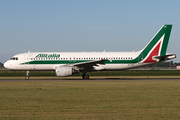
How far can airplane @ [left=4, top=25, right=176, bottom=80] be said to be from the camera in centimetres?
3450

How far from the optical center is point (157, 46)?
35.3 m

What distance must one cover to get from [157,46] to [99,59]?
27.8 ft

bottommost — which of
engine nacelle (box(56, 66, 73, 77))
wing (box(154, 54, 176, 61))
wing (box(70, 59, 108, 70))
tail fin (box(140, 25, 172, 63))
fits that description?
engine nacelle (box(56, 66, 73, 77))

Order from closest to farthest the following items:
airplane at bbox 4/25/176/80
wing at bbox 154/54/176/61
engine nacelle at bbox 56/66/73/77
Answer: engine nacelle at bbox 56/66/73/77 → wing at bbox 154/54/176/61 → airplane at bbox 4/25/176/80

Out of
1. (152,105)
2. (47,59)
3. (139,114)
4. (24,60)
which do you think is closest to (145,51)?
(47,59)

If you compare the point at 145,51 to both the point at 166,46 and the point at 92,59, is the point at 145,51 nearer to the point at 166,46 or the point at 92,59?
the point at 166,46

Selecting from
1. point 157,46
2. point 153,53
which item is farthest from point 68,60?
point 157,46

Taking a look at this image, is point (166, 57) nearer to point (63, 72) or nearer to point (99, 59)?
point (99, 59)

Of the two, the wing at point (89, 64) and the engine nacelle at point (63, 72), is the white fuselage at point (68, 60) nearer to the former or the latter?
the wing at point (89, 64)

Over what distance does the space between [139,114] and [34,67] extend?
90.4ft

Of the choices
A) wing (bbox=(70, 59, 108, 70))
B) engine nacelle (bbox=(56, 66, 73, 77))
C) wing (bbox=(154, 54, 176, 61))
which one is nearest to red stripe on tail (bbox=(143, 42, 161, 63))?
wing (bbox=(154, 54, 176, 61))

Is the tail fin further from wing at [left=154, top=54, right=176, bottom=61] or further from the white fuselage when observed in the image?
the white fuselage

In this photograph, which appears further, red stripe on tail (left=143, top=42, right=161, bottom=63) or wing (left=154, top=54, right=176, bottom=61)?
red stripe on tail (left=143, top=42, right=161, bottom=63)

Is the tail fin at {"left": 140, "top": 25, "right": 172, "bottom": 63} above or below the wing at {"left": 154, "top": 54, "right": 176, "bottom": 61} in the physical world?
above
